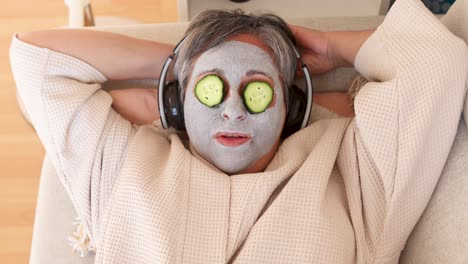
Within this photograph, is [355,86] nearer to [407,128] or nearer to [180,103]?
[407,128]

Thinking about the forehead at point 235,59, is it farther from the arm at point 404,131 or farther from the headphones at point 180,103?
the arm at point 404,131

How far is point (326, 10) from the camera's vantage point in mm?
1717

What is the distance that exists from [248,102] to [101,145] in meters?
0.28

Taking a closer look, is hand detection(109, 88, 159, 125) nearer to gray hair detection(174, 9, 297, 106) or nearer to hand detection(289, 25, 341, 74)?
gray hair detection(174, 9, 297, 106)

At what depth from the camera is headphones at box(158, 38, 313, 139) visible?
1097mm

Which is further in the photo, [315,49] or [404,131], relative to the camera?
[315,49]

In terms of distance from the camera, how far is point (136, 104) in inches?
46.5

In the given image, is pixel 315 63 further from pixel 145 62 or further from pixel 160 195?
pixel 160 195

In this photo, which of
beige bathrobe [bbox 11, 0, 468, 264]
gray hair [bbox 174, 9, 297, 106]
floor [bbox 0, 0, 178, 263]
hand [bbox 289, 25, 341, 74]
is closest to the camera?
beige bathrobe [bbox 11, 0, 468, 264]

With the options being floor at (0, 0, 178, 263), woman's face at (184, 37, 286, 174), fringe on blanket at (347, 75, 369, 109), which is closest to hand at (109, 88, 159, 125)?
woman's face at (184, 37, 286, 174)

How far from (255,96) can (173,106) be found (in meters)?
0.17

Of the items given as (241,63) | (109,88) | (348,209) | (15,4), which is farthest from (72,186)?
(15,4)

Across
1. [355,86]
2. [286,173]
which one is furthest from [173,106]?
[355,86]

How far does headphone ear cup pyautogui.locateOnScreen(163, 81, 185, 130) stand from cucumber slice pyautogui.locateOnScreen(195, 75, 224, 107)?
95 millimetres
